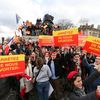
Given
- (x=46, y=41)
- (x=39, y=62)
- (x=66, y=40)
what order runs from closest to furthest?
(x=39, y=62)
(x=66, y=40)
(x=46, y=41)

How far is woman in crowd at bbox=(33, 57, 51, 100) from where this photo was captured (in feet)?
33.0

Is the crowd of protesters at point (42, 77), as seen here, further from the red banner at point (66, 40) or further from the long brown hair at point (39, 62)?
the red banner at point (66, 40)

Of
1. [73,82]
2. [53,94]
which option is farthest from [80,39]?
[73,82]

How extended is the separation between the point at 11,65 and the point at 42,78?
8.51ft

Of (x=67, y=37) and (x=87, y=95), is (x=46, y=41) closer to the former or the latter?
(x=67, y=37)

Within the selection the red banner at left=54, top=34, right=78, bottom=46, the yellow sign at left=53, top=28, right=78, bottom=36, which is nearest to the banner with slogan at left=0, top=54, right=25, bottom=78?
the red banner at left=54, top=34, right=78, bottom=46

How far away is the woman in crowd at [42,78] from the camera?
10047 millimetres

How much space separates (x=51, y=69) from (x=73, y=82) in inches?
212

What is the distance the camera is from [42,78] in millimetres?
10156

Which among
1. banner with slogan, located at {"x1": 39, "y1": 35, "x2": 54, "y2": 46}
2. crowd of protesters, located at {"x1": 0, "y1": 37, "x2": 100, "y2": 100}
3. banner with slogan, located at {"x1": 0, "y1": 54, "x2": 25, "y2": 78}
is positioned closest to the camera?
banner with slogan, located at {"x1": 0, "y1": 54, "x2": 25, "y2": 78}

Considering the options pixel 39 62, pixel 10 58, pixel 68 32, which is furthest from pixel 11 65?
pixel 68 32

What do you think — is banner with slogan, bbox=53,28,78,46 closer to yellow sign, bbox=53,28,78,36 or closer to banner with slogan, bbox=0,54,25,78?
yellow sign, bbox=53,28,78,36

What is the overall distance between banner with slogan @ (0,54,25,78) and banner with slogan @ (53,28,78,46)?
3.97m

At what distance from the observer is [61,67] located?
35.6 ft
